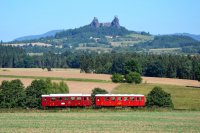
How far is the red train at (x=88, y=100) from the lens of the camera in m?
56.6

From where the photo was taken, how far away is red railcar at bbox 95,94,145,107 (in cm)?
5759

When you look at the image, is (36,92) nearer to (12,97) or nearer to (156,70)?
(12,97)

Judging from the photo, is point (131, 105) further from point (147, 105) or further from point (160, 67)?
point (160, 67)

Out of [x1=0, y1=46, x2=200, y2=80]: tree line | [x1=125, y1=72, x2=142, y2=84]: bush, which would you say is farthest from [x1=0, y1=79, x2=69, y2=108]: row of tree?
[x1=0, y1=46, x2=200, y2=80]: tree line

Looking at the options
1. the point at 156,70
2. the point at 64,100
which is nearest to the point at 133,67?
the point at 156,70

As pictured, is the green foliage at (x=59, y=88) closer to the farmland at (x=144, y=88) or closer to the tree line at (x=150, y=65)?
the farmland at (x=144, y=88)

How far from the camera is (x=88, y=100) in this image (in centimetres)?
5728

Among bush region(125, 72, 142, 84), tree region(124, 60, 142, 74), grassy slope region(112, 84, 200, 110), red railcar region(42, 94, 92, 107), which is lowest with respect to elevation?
grassy slope region(112, 84, 200, 110)

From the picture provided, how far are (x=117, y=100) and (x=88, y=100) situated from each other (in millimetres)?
3328

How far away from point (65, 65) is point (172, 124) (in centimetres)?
14236

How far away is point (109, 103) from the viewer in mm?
57844

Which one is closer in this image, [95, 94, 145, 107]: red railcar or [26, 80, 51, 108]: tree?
[95, 94, 145, 107]: red railcar

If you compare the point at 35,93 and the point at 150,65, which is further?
the point at 150,65

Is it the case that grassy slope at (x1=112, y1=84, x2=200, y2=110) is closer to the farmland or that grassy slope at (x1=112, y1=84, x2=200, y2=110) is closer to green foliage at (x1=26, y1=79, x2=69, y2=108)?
the farmland
